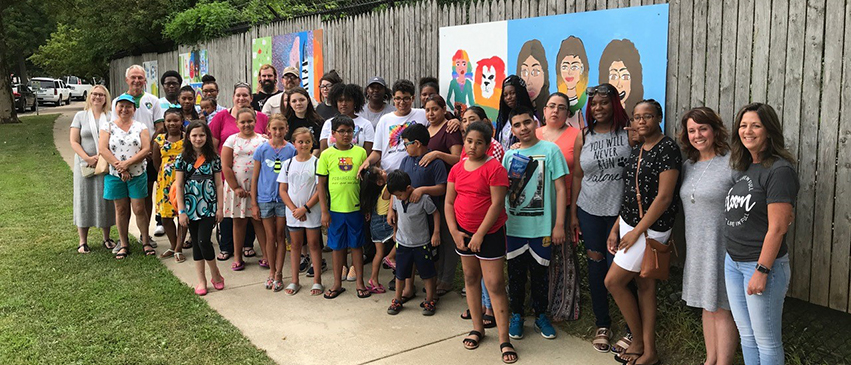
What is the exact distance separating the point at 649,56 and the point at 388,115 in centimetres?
225

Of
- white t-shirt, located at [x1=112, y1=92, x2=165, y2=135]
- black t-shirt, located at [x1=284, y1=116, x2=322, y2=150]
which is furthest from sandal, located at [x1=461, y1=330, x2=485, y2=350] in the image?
white t-shirt, located at [x1=112, y1=92, x2=165, y2=135]

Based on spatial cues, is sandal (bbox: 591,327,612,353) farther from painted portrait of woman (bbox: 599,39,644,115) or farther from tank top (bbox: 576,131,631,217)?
painted portrait of woman (bbox: 599,39,644,115)

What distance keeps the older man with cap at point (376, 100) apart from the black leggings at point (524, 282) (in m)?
2.24

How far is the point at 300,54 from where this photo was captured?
9.84 m

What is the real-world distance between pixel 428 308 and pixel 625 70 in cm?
243

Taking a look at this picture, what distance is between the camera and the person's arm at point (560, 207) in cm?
460

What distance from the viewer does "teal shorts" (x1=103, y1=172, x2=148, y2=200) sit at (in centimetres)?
700

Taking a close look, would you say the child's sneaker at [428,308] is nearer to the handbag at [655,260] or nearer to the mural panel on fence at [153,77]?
the handbag at [655,260]

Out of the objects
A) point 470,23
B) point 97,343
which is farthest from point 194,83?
point 97,343

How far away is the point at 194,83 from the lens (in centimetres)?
1440

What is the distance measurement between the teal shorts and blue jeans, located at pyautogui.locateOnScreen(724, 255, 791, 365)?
5869 mm

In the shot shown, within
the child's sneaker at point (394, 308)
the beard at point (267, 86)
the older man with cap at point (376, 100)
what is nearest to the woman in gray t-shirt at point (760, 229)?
the child's sneaker at point (394, 308)

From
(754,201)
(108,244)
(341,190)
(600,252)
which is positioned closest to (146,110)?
(108,244)

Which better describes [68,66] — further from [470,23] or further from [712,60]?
[712,60]
